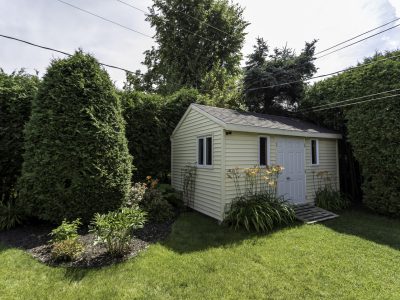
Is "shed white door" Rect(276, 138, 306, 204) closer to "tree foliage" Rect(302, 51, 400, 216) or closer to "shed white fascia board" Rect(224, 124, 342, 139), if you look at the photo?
"shed white fascia board" Rect(224, 124, 342, 139)

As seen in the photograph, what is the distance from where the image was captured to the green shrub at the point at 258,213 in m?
5.87

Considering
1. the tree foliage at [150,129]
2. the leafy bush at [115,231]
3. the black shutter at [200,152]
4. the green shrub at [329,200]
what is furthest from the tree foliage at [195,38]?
the leafy bush at [115,231]

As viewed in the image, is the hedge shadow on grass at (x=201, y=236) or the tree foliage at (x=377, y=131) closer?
the hedge shadow on grass at (x=201, y=236)

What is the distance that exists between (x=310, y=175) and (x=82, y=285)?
7690mm

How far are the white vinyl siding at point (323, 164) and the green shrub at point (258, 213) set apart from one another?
2168mm

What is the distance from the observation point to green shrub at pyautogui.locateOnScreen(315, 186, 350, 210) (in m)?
7.98

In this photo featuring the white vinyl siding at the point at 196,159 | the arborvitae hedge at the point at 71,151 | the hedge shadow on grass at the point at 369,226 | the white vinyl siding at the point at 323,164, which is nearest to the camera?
the arborvitae hedge at the point at 71,151

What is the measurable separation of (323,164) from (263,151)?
3.07m

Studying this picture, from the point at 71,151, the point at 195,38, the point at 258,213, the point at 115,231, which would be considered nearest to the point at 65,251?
the point at 115,231

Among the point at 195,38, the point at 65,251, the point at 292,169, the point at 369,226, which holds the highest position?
the point at 195,38

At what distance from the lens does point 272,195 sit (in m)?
7.04

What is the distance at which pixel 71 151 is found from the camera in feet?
17.2

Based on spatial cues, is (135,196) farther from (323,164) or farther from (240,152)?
(323,164)

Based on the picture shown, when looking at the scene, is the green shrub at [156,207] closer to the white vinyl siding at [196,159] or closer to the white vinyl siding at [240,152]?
the white vinyl siding at [196,159]
